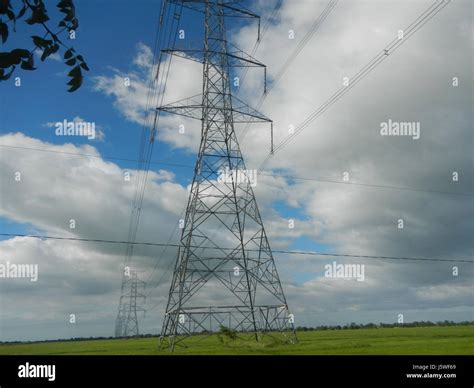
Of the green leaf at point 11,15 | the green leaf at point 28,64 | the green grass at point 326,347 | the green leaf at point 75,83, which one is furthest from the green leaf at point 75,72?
the green grass at point 326,347

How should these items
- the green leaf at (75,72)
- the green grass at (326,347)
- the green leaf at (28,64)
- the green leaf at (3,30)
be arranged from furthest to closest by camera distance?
the green grass at (326,347), the green leaf at (75,72), the green leaf at (3,30), the green leaf at (28,64)

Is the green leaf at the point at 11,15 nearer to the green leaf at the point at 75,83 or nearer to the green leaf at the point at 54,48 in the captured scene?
the green leaf at the point at 54,48

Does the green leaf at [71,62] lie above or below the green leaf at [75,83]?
above

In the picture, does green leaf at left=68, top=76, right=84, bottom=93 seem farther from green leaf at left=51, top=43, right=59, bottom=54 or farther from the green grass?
the green grass

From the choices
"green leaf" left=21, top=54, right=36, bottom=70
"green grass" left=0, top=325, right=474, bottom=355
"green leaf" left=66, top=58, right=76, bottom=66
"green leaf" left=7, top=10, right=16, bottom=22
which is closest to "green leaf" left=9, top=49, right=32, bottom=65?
"green leaf" left=21, top=54, right=36, bottom=70

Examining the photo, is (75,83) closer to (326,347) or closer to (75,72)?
(75,72)

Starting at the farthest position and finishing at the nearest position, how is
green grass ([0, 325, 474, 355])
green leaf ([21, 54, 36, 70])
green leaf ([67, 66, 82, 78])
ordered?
1. green grass ([0, 325, 474, 355])
2. green leaf ([67, 66, 82, 78])
3. green leaf ([21, 54, 36, 70])

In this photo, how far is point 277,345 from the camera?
36.8m

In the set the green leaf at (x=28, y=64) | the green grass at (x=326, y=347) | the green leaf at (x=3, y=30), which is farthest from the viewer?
the green grass at (x=326, y=347)

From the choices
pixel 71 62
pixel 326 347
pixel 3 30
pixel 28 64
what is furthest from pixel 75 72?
pixel 326 347

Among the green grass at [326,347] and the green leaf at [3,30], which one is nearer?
the green leaf at [3,30]
